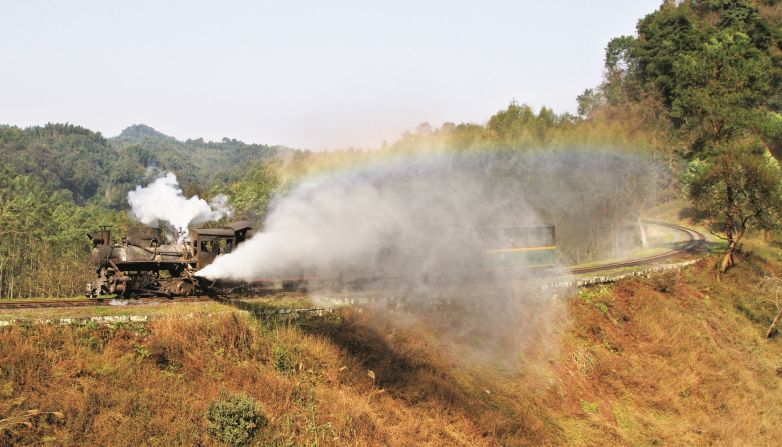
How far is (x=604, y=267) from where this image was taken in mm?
37875

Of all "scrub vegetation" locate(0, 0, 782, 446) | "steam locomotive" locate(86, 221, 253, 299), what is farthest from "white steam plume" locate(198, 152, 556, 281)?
"scrub vegetation" locate(0, 0, 782, 446)

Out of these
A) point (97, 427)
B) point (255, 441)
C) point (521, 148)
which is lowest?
point (255, 441)

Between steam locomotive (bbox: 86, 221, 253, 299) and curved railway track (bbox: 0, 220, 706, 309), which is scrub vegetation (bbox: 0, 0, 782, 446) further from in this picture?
steam locomotive (bbox: 86, 221, 253, 299)

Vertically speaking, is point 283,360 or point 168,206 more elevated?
point 168,206

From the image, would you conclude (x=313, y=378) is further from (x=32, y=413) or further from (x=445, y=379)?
(x=32, y=413)

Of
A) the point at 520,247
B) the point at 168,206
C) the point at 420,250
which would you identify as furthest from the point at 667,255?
the point at 168,206

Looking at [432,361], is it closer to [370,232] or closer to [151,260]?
[370,232]

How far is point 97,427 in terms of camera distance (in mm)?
13898

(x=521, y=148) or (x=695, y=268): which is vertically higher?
(x=521, y=148)

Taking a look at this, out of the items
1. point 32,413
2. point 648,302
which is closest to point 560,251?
point 648,302

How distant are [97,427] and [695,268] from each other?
127 feet

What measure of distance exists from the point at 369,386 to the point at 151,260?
11048mm

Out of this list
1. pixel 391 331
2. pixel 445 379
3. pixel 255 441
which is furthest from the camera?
pixel 391 331

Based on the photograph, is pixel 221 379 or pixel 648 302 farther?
pixel 648 302
